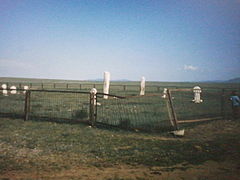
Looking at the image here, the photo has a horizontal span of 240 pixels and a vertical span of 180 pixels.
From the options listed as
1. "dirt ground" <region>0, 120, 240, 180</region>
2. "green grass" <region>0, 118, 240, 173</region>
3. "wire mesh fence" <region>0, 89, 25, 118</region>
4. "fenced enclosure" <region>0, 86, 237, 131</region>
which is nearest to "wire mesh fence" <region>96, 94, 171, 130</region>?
"fenced enclosure" <region>0, 86, 237, 131</region>

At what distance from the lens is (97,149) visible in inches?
202

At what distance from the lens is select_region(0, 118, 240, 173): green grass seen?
4258mm

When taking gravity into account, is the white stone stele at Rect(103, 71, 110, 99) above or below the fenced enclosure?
above

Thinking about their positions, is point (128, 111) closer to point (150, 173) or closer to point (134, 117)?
point (134, 117)

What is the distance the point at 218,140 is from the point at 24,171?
563 centimetres

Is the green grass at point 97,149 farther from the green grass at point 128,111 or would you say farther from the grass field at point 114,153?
the green grass at point 128,111

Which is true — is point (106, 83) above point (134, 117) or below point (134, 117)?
above

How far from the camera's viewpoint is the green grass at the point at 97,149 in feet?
14.0

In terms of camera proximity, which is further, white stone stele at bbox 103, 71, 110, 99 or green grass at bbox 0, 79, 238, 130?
white stone stele at bbox 103, 71, 110, 99

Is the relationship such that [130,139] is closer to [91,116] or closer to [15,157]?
[91,116]

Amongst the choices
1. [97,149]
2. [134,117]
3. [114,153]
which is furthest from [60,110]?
[114,153]

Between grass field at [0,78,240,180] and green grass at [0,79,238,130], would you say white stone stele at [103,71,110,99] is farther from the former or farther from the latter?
grass field at [0,78,240,180]

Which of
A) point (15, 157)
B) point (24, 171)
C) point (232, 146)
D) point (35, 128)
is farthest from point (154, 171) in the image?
point (35, 128)

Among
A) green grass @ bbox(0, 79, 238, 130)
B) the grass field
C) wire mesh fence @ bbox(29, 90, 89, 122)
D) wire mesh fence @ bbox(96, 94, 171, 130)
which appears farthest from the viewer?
wire mesh fence @ bbox(29, 90, 89, 122)
